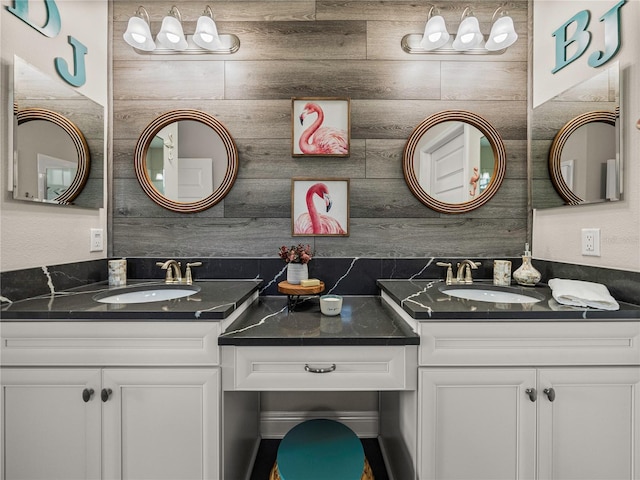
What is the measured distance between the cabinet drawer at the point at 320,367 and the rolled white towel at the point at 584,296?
0.59 metres

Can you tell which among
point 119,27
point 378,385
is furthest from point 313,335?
point 119,27

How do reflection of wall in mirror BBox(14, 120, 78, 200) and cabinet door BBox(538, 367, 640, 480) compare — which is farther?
reflection of wall in mirror BBox(14, 120, 78, 200)

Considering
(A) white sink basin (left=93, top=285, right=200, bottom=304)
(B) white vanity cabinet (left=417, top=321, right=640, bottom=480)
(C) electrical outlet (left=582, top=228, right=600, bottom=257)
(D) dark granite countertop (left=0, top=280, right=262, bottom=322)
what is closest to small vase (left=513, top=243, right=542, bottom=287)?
(C) electrical outlet (left=582, top=228, right=600, bottom=257)

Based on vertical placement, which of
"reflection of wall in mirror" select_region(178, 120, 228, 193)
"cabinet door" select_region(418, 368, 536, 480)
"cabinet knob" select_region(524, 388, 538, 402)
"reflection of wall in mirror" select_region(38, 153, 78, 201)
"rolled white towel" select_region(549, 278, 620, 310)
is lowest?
"cabinet door" select_region(418, 368, 536, 480)

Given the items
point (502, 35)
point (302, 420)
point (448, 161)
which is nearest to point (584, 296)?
point (448, 161)

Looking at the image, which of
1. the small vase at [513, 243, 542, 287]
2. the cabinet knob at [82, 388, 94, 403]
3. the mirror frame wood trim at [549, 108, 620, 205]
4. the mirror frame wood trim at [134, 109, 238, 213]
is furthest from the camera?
the mirror frame wood trim at [134, 109, 238, 213]

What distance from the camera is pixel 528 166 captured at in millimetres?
1728

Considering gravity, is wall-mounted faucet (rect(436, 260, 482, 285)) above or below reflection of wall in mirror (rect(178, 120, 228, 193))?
below

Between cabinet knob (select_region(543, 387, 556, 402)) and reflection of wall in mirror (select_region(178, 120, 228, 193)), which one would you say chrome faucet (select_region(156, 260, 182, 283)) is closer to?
reflection of wall in mirror (select_region(178, 120, 228, 193))

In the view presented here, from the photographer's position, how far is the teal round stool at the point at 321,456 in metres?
1.13

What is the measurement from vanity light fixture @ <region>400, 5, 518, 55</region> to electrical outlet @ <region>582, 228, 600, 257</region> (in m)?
0.99

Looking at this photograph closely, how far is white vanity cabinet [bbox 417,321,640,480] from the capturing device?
3.51ft

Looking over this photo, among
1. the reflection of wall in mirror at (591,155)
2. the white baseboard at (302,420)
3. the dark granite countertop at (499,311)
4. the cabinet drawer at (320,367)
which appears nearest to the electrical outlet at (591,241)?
the reflection of wall in mirror at (591,155)

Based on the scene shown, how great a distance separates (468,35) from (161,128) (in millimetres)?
1635
